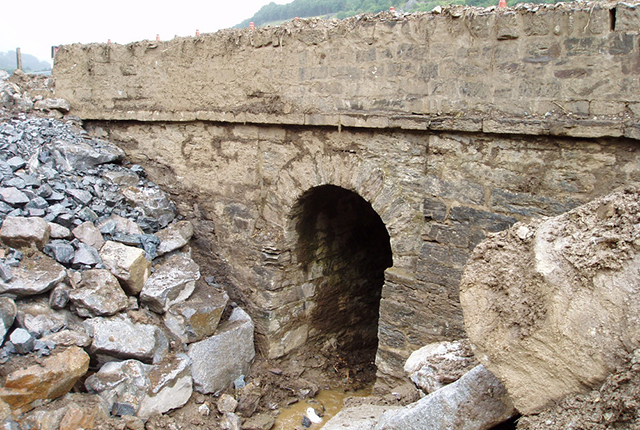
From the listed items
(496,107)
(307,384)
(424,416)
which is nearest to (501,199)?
(496,107)

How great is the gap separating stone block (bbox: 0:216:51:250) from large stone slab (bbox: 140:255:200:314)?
98 centimetres

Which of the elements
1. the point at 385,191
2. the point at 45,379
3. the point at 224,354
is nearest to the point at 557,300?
the point at 385,191

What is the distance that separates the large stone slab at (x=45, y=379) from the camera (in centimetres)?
357

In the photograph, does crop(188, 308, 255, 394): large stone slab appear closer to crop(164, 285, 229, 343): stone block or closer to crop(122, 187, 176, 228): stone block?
crop(164, 285, 229, 343): stone block

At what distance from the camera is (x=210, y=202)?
584cm

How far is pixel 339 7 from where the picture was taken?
1128 cm

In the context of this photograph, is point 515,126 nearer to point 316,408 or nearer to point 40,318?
point 316,408

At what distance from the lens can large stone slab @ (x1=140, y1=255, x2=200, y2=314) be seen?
4.80 m

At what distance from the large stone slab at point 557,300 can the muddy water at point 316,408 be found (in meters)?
3.21

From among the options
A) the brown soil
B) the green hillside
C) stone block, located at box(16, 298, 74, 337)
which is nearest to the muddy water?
stone block, located at box(16, 298, 74, 337)

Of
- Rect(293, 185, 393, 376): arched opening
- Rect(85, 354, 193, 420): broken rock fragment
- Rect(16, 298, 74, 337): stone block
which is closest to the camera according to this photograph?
Rect(16, 298, 74, 337): stone block

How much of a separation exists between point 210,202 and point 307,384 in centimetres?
226

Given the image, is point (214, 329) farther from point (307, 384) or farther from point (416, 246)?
point (416, 246)

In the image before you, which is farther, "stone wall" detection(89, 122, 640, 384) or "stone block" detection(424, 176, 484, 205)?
"stone block" detection(424, 176, 484, 205)
